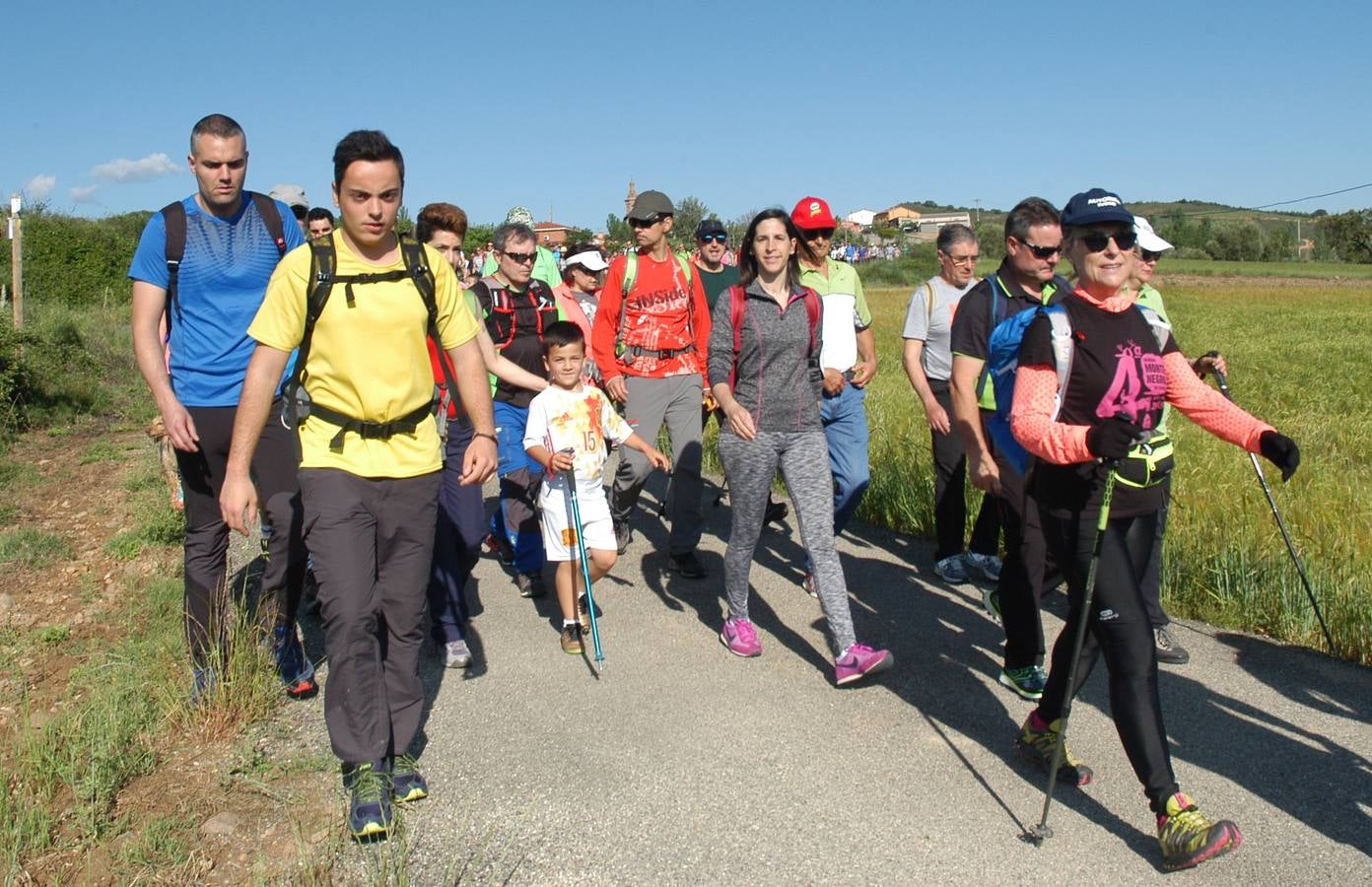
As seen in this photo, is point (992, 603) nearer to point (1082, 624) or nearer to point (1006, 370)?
point (1006, 370)

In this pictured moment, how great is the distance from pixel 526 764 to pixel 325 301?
6.06 feet

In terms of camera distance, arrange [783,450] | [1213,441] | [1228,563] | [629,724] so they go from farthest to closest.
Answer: [1213,441], [1228,563], [783,450], [629,724]

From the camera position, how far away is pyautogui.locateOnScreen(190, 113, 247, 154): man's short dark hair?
4246 millimetres

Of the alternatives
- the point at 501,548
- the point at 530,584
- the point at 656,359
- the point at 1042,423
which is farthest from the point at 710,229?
the point at 1042,423

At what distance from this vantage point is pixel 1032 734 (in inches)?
154

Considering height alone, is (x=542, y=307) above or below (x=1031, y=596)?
above

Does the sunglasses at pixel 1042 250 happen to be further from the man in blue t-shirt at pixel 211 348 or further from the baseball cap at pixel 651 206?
the man in blue t-shirt at pixel 211 348

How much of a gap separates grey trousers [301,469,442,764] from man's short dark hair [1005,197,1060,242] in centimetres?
286

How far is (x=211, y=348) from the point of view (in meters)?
→ 4.36

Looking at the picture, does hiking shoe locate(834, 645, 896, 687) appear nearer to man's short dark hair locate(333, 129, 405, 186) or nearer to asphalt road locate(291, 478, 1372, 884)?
asphalt road locate(291, 478, 1372, 884)

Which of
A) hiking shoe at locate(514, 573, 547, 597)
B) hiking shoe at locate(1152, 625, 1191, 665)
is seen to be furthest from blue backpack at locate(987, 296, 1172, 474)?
hiking shoe at locate(514, 573, 547, 597)

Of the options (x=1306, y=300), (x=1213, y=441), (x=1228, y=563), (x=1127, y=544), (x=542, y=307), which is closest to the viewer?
(x=1127, y=544)

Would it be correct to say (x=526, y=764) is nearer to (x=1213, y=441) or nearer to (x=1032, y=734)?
(x=1032, y=734)

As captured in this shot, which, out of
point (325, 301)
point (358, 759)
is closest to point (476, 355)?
point (325, 301)
